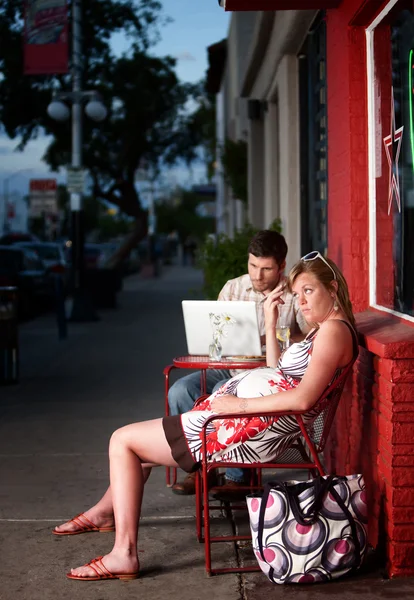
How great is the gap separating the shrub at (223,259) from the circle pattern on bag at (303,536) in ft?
16.4

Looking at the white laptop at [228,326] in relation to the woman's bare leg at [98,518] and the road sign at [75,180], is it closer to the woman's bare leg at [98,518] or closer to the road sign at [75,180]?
the woman's bare leg at [98,518]

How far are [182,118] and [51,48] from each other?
1659 centimetres

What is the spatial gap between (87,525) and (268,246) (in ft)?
6.14

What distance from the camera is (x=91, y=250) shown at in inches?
1722

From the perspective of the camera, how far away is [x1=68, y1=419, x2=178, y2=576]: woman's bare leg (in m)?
4.22

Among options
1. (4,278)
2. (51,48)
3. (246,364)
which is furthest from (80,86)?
(246,364)

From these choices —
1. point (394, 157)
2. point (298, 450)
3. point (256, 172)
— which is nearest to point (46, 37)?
point (256, 172)

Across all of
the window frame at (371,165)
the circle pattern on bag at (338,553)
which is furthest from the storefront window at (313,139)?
the circle pattern on bag at (338,553)

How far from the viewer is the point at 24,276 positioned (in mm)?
19297

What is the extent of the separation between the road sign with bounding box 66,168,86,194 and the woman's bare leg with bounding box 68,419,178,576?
13.6 meters

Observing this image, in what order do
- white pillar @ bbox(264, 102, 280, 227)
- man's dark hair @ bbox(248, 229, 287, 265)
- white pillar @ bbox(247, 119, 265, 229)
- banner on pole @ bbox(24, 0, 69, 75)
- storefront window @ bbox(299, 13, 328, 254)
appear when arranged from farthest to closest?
banner on pole @ bbox(24, 0, 69, 75)
white pillar @ bbox(247, 119, 265, 229)
white pillar @ bbox(264, 102, 280, 227)
storefront window @ bbox(299, 13, 328, 254)
man's dark hair @ bbox(248, 229, 287, 265)

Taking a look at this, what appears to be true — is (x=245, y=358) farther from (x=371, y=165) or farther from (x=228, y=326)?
(x=371, y=165)

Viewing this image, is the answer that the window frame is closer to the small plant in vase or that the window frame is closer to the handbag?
the small plant in vase

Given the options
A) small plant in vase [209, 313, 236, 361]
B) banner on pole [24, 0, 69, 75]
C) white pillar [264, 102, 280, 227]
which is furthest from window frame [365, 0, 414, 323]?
banner on pole [24, 0, 69, 75]
